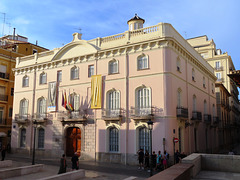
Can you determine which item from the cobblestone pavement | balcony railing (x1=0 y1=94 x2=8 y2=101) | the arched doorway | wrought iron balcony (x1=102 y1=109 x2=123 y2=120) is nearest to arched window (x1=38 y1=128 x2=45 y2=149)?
the arched doorway

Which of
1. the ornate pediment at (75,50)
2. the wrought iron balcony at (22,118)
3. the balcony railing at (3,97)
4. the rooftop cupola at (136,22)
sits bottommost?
the wrought iron balcony at (22,118)

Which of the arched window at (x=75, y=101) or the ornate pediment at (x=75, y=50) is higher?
the ornate pediment at (x=75, y=50)

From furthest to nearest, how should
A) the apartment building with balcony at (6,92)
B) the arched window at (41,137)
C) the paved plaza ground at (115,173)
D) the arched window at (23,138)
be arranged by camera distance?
the apartment building with balcony at (6,92), the arched window at (23,138), the arched window at (41,137), the paved plaza ground at (115,173)

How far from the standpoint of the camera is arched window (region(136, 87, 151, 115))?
21.5 meters

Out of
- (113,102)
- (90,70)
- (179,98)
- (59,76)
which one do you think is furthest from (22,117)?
(179,98)

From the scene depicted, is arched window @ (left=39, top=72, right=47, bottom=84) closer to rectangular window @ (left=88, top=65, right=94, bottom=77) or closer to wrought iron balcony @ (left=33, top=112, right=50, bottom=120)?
wrought iron balcony @ (left=33, top=112, right=50, bottom=120)

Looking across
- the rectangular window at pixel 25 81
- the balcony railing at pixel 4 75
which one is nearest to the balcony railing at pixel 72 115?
the rectangular window at pixel 25 81

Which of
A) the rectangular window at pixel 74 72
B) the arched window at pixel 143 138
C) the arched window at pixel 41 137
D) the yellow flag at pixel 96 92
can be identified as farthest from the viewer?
the arched window at pixel 41 137

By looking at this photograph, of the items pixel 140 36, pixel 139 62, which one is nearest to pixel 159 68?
pixel 139 62

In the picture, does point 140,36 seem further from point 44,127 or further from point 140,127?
point 44,127

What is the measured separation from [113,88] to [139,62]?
3.52 meters

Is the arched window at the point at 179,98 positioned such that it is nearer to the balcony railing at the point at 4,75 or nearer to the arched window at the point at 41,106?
the arched window at the point at 41,106

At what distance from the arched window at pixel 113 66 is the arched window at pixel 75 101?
186 inches

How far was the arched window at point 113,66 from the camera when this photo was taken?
24.2 m
